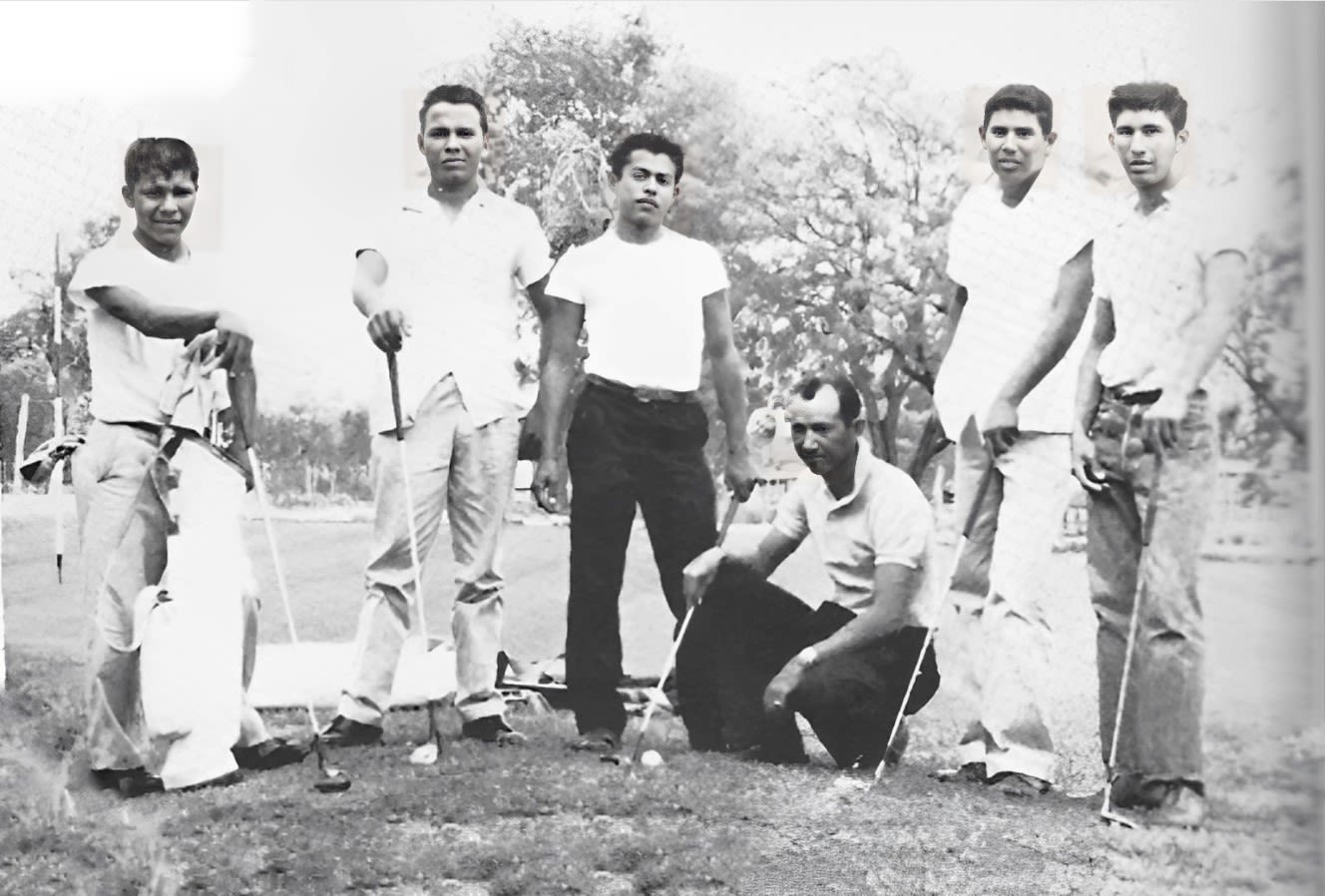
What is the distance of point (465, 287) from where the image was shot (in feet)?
13.2

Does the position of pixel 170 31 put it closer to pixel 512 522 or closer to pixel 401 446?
pixel 401 446

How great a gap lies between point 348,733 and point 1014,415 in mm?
2141

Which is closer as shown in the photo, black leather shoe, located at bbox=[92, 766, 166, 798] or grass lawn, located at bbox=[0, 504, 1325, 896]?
grass lawn, located at bbox=[0, 504, 1325, 896]

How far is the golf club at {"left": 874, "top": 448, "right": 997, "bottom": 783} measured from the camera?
12.8 ft

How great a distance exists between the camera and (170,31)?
161 inches

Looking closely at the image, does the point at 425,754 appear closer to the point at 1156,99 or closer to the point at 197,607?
the point at 197,607

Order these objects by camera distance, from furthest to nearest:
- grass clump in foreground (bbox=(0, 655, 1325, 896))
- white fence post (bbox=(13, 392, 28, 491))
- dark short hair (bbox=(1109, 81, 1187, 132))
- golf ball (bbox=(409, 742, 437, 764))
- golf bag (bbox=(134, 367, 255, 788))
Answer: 1. white fence post (bbox=(13, 392, 28, 491))
2. golf bag (bbox=(134, 367, 255, 788))
3. golf ball (bbox=(409, 742, 437, 764))
4. dark short hair (bbox=(1109, 81, 1187, 132))
5. grass clump in foreground (bbox=(0, 655, 1325, 896))

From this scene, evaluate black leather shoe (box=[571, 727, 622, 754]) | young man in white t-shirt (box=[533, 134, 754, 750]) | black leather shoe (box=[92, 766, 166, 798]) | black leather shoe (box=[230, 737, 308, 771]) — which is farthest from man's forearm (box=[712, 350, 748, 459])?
black leather shoe (box=[92, 766, 166, 798])

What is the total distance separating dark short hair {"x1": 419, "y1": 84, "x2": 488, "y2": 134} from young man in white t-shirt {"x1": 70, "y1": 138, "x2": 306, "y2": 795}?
0.71 m

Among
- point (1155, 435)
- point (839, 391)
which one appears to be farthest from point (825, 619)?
point (1155, 435)

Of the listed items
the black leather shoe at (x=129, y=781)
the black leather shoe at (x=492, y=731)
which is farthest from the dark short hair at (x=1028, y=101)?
the black leather shoe at (x=129, y=781)

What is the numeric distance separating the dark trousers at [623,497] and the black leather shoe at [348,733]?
0.60 m

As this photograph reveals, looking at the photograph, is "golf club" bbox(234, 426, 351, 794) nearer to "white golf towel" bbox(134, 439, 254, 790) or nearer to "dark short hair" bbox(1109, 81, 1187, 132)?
"white golf towel" bbox(134, 439, 254, 790)

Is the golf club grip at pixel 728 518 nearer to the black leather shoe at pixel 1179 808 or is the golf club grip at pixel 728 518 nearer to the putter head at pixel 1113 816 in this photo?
the putter head at pixel 1113 816
